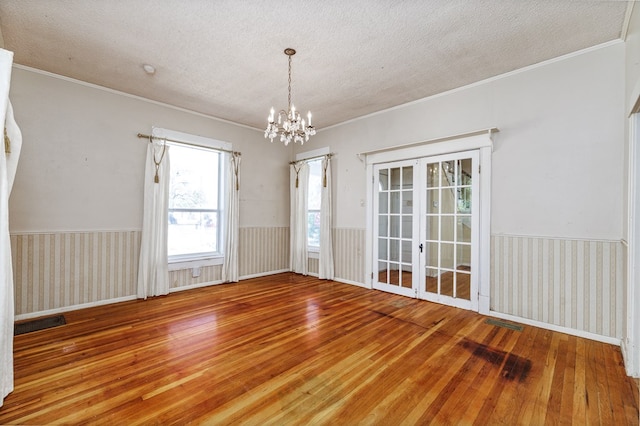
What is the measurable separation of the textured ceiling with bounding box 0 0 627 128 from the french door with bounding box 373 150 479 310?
1181 millimetres

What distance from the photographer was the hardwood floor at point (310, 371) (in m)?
1.82

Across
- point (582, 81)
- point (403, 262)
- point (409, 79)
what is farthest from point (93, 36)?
point (582, 81)

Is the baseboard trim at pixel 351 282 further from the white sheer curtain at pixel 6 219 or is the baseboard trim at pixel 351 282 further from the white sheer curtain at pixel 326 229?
the white sheer curtain at pixel 6 219

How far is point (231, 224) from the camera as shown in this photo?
206 inches

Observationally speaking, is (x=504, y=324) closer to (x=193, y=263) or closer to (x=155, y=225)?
(x=193, y=263)

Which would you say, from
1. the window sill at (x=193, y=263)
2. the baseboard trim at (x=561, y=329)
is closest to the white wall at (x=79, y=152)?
the window sill at (x=193, y=263)

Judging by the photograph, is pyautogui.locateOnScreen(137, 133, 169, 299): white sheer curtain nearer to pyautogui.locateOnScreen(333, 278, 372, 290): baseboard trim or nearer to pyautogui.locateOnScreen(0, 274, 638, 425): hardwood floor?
pyautogui.locateOnScreen(0, 274, 638, 425): hardwood floor

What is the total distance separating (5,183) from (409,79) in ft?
13.4

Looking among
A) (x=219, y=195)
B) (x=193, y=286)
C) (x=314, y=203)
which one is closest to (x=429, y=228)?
(x=314, y=203)

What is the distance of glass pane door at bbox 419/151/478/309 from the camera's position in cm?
378

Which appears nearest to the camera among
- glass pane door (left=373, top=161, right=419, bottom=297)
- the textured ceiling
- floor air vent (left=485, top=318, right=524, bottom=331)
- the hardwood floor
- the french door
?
the hardwood floor

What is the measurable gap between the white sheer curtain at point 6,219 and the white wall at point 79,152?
199cm

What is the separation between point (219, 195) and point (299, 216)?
1.65m

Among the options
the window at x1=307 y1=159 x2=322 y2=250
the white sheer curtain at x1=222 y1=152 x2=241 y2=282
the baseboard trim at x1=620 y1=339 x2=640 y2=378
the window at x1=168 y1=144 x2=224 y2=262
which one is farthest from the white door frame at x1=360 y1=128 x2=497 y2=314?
the window at x1=168 y1=144 x2=224 y2=262
